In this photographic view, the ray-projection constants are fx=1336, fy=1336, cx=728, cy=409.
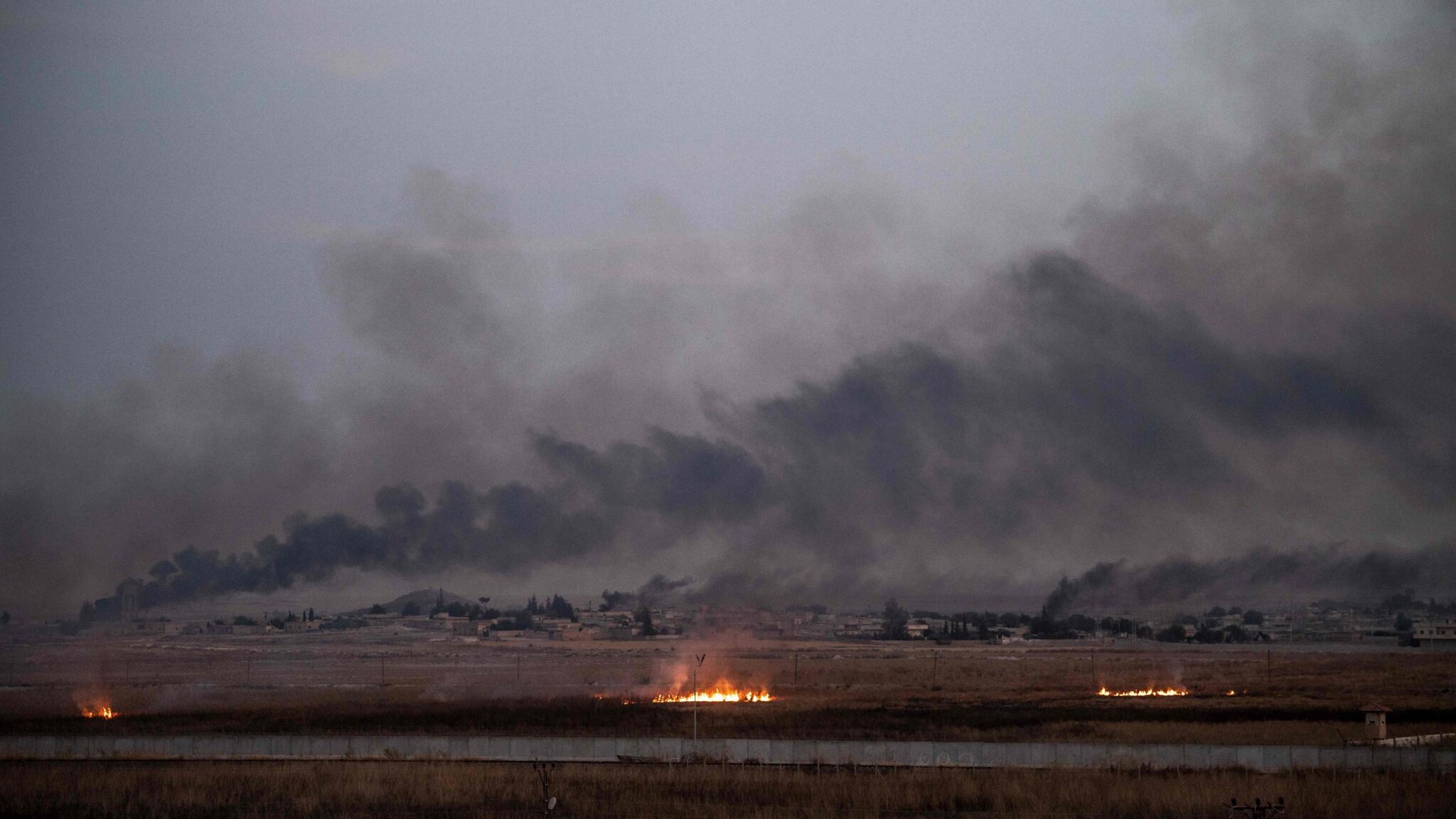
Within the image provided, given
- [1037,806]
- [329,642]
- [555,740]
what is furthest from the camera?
[329,642]

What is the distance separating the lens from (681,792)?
158 ft

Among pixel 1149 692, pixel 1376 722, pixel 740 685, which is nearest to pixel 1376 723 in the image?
pixel 1376 722

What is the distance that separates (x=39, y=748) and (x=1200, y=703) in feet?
218

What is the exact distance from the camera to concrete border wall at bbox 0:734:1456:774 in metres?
52.0

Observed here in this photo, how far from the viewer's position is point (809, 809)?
4428 cm

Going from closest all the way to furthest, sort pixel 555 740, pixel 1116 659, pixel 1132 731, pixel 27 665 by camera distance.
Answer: pixel 555 740
pixel 1132 731
pixel 27 665
pixel 1116 659

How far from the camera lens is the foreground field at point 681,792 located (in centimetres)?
4375

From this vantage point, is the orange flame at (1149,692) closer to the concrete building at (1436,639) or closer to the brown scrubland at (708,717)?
the brown scrubland at (708,717)

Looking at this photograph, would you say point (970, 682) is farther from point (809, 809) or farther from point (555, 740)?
point (809, 809)

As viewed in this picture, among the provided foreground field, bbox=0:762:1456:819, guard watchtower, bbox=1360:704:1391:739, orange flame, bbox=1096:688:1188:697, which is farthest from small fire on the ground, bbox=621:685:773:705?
guard watchtower, bbox=1360:704:1391:739

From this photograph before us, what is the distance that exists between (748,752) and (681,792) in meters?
9.05

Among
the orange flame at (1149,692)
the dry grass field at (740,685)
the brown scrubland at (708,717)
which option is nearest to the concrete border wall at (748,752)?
the brown scrubland at (708,717)

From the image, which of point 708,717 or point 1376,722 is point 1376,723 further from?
point 708,717

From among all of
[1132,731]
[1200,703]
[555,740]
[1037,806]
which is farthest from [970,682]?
[1037,806]
